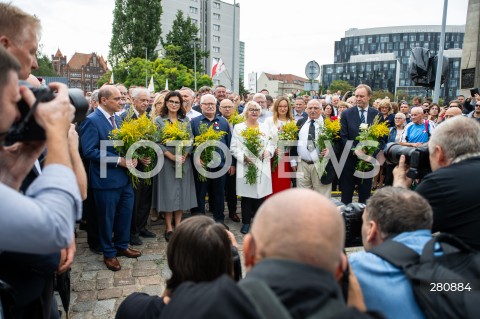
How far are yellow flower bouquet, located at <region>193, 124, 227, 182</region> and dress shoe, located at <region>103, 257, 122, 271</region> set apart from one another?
6.23 feet

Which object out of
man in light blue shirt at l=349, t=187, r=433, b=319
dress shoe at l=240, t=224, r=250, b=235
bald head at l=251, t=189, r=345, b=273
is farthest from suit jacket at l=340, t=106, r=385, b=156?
bald head at l=251, t=189, r=345, b=273

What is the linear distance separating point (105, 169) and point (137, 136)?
620mm

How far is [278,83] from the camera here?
425 ft

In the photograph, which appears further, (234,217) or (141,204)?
(234,217)

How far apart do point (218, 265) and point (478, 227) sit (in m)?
1.67

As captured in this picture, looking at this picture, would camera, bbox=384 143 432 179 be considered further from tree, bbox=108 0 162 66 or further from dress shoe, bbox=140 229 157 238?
tree, bbox=108 0 162 66

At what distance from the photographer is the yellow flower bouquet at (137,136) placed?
489 centimetres

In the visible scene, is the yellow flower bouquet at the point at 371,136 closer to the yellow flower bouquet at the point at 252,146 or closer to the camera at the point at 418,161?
the yellow flower bouquet at the point at 252,146

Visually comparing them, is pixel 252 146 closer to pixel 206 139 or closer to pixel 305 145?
pixel 206 139

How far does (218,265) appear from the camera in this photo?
6.27 feet

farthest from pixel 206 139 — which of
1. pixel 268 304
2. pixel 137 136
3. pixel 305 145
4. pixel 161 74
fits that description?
pixel 161 74

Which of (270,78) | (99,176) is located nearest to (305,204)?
(99,176)

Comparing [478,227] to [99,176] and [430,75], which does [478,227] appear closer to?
[99,176]

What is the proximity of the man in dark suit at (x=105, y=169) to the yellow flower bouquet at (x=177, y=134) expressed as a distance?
0.86 m
